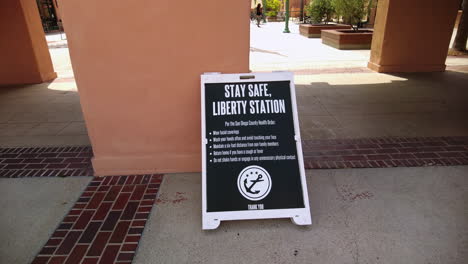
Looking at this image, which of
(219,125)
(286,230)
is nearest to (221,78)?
(219,125)

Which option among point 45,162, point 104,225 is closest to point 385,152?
point 104,225

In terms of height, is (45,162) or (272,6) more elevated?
(272,6)

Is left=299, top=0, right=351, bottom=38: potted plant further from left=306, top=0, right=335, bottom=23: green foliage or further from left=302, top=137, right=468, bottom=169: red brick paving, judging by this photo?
left=302, top=137, right=468, bottom=169: red brick paving

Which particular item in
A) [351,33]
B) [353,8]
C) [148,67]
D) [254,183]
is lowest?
[254,183]

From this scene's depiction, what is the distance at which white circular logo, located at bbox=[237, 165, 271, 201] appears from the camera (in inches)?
99.3

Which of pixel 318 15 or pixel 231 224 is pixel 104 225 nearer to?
pixel 231 224

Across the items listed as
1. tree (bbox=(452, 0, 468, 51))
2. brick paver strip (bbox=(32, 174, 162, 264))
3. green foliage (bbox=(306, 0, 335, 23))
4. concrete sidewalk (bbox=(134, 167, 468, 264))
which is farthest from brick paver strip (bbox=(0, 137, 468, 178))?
green foliage (bbox=(306, 0, 335, 23))

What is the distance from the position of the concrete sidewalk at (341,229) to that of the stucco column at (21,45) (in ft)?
20.8

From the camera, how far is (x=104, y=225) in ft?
8.32

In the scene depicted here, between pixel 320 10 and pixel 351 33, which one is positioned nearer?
pixel 351 33

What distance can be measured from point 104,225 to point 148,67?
1.50m

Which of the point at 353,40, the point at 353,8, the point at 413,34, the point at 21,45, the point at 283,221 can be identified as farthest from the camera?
the point at 353,8

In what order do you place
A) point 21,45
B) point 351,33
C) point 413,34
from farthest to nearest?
1. point 351,33
2. point 413,34
3. point 21,45

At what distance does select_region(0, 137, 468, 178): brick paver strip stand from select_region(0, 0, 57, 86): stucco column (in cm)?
423
